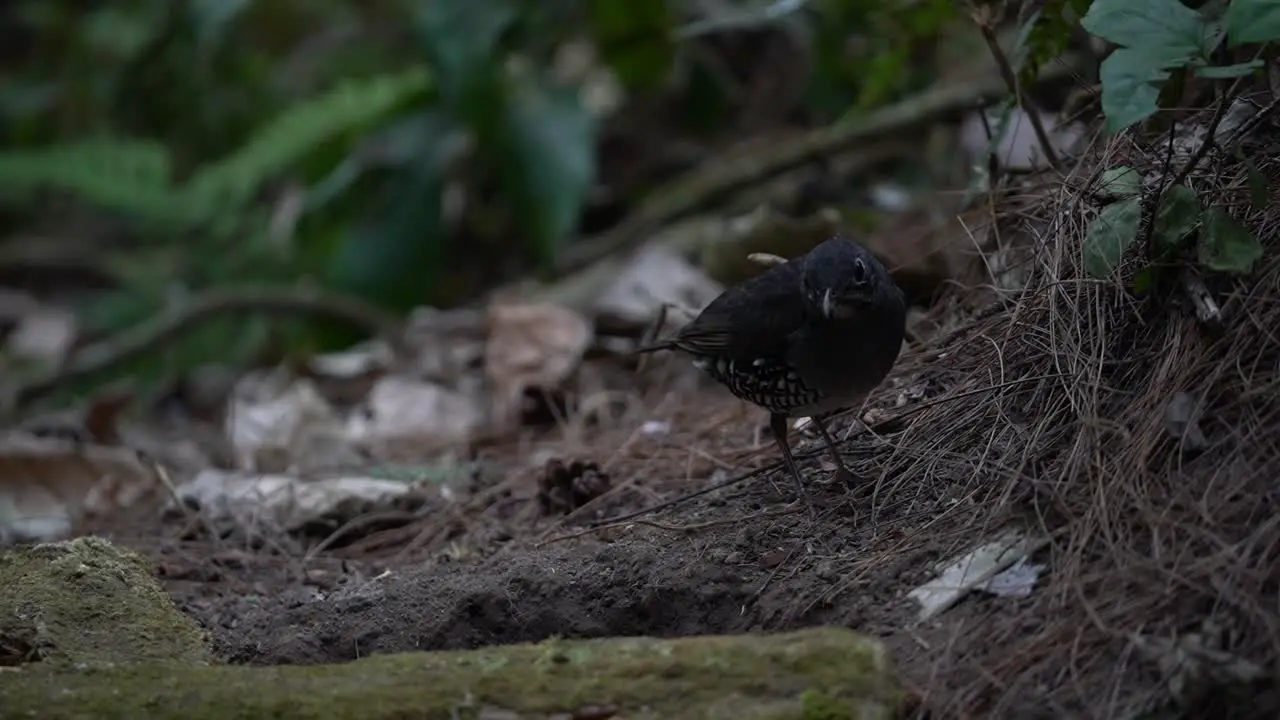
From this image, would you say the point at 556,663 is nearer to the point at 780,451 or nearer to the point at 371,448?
the point at 780,451

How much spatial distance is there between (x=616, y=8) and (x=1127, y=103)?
181 inches

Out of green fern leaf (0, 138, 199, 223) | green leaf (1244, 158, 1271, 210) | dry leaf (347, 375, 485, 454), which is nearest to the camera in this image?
green leaf (1244, 158, 1271, 210)

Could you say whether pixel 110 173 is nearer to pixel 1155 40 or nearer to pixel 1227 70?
pixel 1155 40

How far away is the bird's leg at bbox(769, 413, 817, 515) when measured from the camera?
3500 millimetres

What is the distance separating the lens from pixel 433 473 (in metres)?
4.77

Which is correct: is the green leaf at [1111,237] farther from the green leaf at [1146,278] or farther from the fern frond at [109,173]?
the fern frond at [109,173]

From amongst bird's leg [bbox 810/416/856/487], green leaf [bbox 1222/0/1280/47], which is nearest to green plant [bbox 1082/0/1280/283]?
green leaf [bbox 1222/0/1280/47]

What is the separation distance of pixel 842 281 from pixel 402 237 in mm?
3961

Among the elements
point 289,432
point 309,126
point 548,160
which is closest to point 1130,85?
point 289,432

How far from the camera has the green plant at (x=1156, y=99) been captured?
2660 millimetres

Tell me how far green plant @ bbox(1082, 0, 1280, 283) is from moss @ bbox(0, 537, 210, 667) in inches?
83.9

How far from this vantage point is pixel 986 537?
9.61 feet

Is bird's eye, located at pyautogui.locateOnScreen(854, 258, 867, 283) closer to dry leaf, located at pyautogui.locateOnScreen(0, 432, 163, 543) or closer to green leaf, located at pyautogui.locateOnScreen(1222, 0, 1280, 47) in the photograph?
green leaf, located at pyautogui.locateOnScreen(1222, 0, 1280, 47)

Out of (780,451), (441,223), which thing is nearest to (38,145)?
(441,223)
